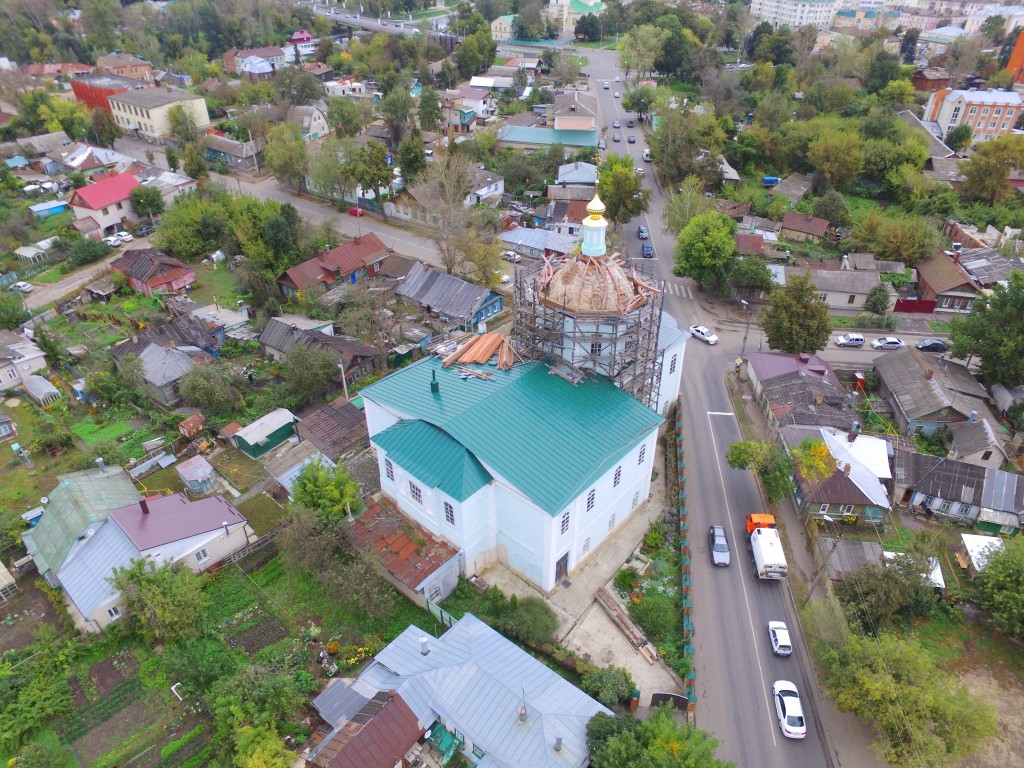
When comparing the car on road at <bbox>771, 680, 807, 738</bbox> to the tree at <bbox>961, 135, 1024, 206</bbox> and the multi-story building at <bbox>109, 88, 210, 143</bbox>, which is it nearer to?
the tree at <bbox>961, 135, 1024, 206</bbox>

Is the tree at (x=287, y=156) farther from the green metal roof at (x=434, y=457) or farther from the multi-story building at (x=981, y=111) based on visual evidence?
the multi-story building at (x=981, y=111)

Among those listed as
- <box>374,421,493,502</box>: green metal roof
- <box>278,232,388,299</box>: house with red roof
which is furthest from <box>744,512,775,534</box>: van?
<box>278,232,388,299</box>: house with red roof

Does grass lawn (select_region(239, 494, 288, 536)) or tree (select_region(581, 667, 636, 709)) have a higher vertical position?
tree (select_region(581, 667, 636, 709))

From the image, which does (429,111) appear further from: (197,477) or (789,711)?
(789,711)

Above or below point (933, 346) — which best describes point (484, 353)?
above

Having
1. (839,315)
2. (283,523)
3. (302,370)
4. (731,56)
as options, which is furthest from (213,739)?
(731,56)

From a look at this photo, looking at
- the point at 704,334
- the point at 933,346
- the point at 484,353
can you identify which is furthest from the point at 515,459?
the point at 933,346
